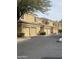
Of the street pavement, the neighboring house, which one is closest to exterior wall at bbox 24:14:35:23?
the neighboring house

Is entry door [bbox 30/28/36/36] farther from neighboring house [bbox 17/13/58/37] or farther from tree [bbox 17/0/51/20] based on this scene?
tree [bbox 17/0/51/20]

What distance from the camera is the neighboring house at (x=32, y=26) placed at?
191 centimetres

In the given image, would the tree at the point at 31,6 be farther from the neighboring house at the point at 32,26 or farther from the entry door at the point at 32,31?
the entry door at the point at 32,31

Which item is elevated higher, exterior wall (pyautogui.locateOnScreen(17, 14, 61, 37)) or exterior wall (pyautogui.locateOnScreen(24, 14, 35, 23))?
exterior wall (pyautogui.locateOnScreen(24, 14, 35, 23))

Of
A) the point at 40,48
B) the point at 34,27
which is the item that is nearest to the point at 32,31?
the point at 34,27

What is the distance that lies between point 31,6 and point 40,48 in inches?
17.5

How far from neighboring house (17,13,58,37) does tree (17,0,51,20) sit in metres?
0.05

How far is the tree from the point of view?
1919 millimetres

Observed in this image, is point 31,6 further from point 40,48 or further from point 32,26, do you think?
point 40,48

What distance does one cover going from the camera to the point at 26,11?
192 centimetres

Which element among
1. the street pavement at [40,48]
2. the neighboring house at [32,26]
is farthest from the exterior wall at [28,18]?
the street pavement at [40,48]

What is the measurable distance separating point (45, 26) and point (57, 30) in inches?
5.3

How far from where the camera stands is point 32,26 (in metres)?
1.92
